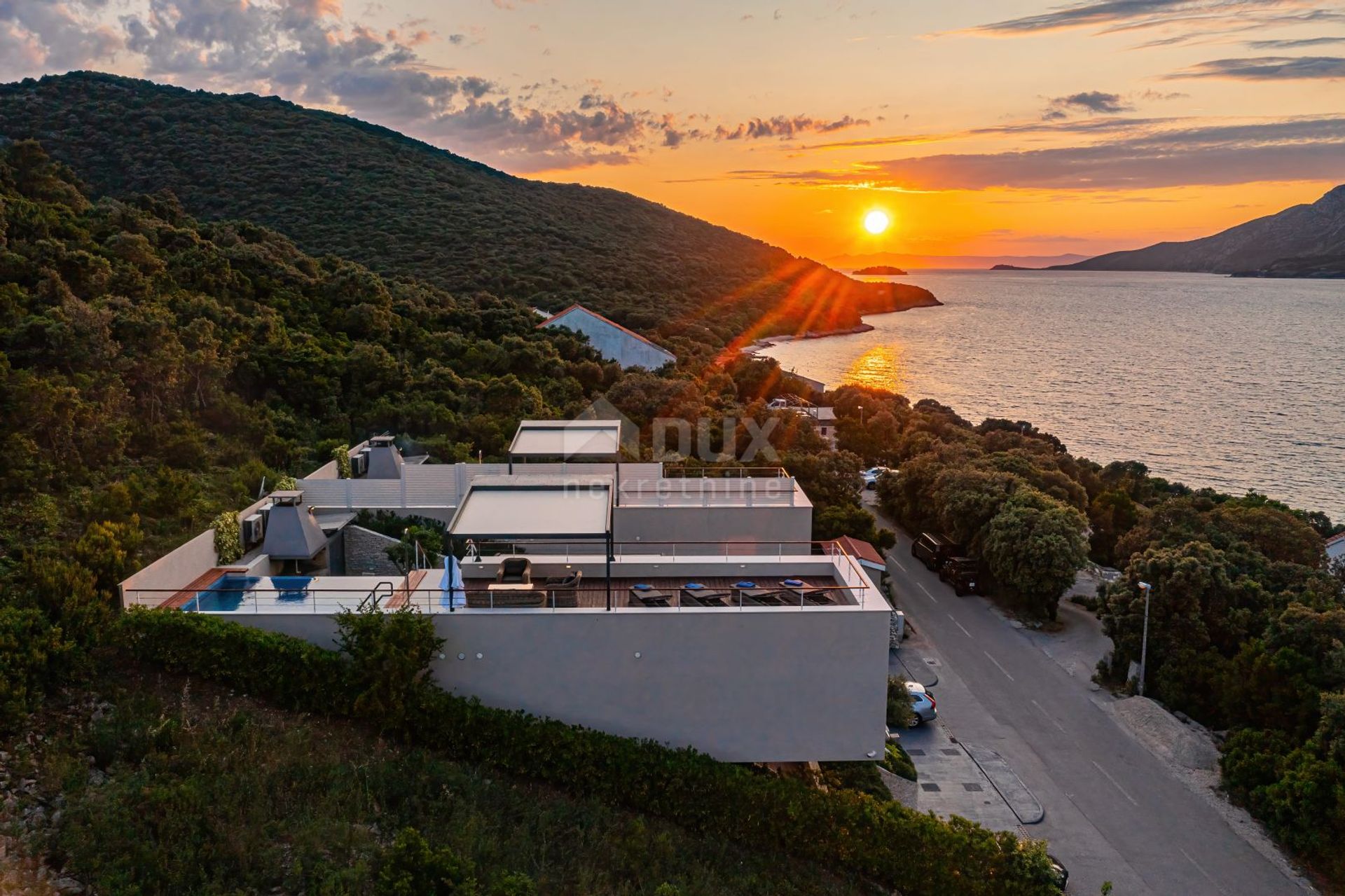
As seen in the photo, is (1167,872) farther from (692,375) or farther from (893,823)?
(692,375)

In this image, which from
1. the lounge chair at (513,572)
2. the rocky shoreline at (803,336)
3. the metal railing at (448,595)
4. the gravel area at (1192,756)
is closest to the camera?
the metal railing at (448,595)

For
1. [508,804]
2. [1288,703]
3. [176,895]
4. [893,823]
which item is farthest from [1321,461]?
[176,895]

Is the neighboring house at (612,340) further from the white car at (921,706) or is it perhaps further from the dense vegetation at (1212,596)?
the white car at (921,706)

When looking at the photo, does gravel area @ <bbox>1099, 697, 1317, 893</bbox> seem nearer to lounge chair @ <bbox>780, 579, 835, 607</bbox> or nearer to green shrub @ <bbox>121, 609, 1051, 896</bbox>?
green shrub @ <bbox>121, 609, 1051, 896</bbox>

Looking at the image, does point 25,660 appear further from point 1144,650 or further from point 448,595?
point 1144,650

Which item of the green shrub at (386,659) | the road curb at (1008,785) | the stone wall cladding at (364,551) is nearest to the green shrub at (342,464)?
the stone wall cladding at (364,551)

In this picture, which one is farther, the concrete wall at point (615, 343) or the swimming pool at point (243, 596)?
the concrete wall at point (615, 343)

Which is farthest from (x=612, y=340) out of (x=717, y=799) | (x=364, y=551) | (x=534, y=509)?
(x=717, y=799)
